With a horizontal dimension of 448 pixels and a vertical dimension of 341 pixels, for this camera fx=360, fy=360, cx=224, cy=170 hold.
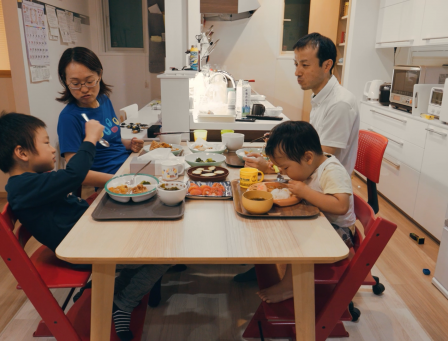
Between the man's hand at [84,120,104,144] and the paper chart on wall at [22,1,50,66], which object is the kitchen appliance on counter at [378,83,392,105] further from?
the paper chart on wall at [22,1,50,66]

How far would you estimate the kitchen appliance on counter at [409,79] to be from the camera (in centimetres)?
302

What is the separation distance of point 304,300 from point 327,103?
3.28 feet

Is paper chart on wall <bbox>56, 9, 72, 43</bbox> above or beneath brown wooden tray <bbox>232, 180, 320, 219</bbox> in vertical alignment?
above

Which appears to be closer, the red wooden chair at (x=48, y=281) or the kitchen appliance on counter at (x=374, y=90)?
the red wooden chair at (x=48, y=281)

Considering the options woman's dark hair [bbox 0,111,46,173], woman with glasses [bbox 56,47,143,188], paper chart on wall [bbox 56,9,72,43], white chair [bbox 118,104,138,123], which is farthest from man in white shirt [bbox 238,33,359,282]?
paper chart on wall [bbox 56,9,72,43]

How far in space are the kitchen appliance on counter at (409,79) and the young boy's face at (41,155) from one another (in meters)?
2.91

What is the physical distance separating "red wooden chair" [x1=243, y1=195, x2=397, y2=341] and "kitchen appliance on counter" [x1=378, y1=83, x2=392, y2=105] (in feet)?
8.56

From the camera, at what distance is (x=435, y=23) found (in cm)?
293

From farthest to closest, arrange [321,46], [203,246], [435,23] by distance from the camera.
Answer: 1. [435,23]
2. [321,46]
3. [203,246]

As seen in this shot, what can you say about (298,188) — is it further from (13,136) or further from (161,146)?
(13,136)

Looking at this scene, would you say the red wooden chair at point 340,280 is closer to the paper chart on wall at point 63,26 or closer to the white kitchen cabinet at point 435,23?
the white kitchen cabinet at point 435,23

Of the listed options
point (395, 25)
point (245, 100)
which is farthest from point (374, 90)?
point (245, 100)

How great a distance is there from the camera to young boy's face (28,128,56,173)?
1301 millimetres

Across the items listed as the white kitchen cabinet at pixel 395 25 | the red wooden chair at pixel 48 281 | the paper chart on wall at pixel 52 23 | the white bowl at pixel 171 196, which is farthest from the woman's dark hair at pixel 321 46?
the paper chart on wall at pixel 52 23
